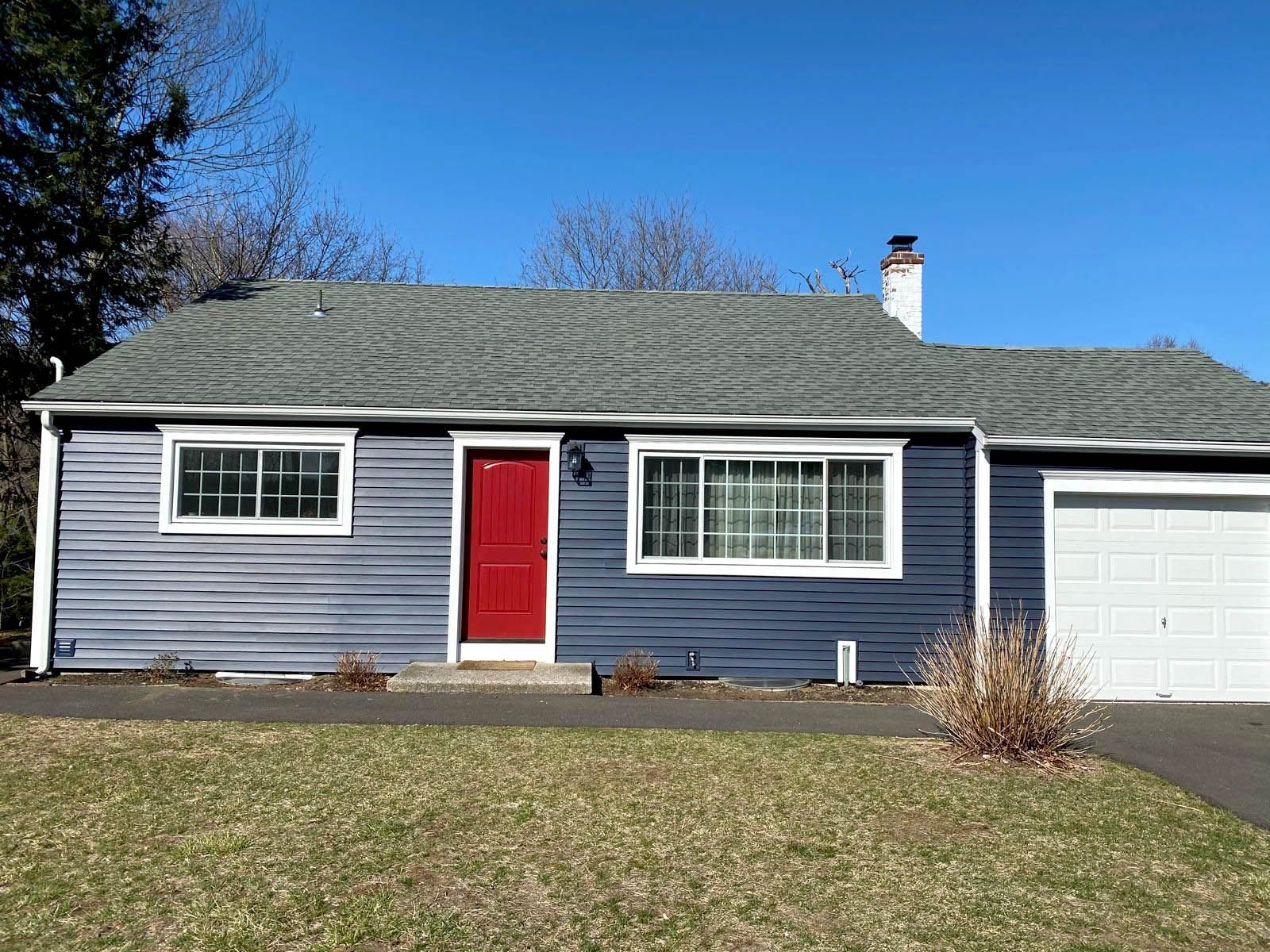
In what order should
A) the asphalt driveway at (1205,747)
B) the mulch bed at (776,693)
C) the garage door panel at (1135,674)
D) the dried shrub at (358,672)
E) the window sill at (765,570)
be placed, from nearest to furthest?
the asphalt driveway at (1205,747)
the mulch bed at (776,693)
the dried shrub at (358,672)
the garage door panel at (1135,674)
the window sill at (765,570)

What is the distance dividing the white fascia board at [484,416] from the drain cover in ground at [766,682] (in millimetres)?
2677

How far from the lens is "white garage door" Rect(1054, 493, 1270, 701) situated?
9.13 metres

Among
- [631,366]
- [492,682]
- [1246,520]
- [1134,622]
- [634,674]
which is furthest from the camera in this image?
[631,366]

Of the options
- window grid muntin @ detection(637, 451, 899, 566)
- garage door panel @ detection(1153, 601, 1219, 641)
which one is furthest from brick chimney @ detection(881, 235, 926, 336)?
garage door panel @ detection(1153, 601, 1219, 641)

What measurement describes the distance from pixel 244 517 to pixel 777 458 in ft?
18.8

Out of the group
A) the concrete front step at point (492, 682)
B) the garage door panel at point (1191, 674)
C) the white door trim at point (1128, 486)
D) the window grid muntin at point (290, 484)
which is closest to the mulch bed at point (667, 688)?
the concrete front step at point (492, 682)

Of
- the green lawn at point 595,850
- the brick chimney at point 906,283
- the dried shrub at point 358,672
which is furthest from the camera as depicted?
the brick chimney at point 906,283

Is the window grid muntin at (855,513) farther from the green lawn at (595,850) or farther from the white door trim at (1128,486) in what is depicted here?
the green lawn at (595,850)

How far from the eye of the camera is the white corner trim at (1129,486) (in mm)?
9172

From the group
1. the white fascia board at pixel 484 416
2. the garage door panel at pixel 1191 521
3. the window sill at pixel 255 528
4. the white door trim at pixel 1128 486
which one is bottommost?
the window sill at pixel 255 528

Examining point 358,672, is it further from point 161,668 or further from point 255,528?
point 161,668

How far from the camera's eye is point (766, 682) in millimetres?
9469

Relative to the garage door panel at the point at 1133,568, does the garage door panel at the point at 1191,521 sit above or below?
above

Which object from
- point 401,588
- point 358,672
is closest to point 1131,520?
point 401,588
